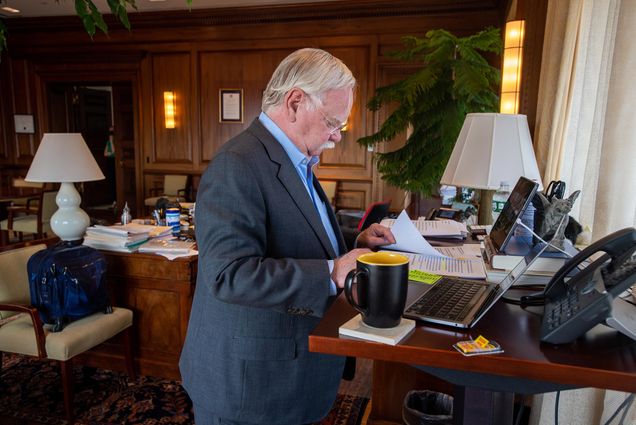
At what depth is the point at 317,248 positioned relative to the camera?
1141mm

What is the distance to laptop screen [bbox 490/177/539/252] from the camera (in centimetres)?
115

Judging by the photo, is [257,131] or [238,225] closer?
[238,225]

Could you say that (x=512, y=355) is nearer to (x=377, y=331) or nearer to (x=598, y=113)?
(x=377, y=331)

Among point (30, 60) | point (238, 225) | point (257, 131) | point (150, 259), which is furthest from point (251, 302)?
point (30, 60)

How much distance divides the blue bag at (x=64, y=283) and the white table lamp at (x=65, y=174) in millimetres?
249

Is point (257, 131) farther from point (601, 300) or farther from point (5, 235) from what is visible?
point (5, 235)

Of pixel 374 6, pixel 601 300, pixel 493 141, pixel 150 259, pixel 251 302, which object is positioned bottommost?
pixel 150 259

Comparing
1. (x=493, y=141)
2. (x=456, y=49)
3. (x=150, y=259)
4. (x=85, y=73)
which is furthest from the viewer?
(x=85, y=73)

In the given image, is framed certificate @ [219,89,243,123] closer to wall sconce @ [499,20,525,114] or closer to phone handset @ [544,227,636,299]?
wall sconce @ [499,20,525,114]

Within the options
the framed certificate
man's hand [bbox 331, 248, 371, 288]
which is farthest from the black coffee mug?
the framed certificate

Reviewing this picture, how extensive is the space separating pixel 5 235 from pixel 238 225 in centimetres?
621

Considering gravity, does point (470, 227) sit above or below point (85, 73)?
below

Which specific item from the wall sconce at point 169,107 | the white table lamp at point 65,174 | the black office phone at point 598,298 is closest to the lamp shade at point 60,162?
the white table lamp at point 65,174

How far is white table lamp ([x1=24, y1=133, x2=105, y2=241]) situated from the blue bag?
0.82 feet
